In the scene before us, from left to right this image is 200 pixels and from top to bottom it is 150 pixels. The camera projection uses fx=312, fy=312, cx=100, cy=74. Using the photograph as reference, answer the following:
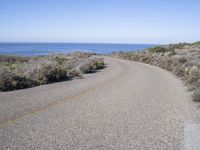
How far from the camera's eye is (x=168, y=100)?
1299 cm

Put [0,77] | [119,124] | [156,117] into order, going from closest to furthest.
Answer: [119,124] < [156,117] < [0,77]

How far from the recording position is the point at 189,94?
579 inches

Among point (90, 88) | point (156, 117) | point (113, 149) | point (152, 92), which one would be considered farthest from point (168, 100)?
point (113, 149)

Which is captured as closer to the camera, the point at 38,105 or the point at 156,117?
the point at 156,117

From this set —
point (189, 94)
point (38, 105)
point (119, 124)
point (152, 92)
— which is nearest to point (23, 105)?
point (38, 105)

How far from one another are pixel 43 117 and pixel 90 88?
6.77 m

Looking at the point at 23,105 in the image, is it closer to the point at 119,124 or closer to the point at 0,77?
the point at 119,124

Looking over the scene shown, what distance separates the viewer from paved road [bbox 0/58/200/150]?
709cm

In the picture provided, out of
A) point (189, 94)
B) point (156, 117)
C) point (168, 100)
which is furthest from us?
point (189, 94)

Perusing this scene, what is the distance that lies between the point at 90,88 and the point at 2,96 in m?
4.44

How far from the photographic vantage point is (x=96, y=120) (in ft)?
30.2

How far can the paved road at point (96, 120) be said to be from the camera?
23.3ft

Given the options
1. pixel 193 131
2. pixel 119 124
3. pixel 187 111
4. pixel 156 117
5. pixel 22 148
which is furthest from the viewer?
pixel 187 111

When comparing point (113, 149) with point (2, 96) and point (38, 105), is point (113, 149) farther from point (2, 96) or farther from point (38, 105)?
point (2, 96)
